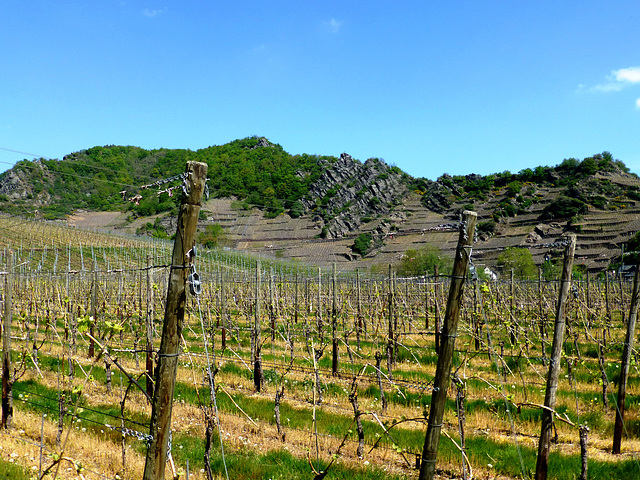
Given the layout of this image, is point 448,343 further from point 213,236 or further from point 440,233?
point 440,233

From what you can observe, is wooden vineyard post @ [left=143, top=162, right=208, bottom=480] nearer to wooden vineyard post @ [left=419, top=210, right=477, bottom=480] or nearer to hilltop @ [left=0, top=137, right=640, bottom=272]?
wooden vineyard post @ [left=419, top=210, right=477, bottom=480]

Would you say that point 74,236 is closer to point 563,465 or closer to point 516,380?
point 516,380

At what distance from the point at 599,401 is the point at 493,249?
167ft

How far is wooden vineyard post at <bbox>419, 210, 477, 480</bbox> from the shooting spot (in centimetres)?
307

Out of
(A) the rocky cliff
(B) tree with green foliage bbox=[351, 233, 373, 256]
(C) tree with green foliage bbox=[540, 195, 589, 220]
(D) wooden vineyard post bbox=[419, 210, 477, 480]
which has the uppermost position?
(A) the rocky cliff

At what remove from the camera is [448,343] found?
10.3 ft

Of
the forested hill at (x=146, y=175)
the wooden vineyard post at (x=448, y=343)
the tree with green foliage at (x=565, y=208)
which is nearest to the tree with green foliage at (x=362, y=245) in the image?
the forested hill at (x=146, y=175)

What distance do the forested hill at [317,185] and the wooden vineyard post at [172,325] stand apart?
62537 millimetres

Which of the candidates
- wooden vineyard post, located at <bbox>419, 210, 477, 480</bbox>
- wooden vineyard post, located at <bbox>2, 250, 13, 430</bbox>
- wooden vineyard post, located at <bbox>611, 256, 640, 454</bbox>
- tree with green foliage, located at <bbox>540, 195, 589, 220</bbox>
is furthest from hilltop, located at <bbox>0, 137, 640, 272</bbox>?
wooden vineyard post, located at <bbox>419, 210, 477, 480</bbox>

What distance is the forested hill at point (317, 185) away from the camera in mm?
70812

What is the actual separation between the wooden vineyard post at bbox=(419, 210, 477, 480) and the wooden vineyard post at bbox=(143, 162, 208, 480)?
62.3 inches

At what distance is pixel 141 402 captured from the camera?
7.88 meters

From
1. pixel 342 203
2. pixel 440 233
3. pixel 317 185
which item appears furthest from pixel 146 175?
pixel 440 233

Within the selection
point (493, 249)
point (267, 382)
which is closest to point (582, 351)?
point (267, 382)
